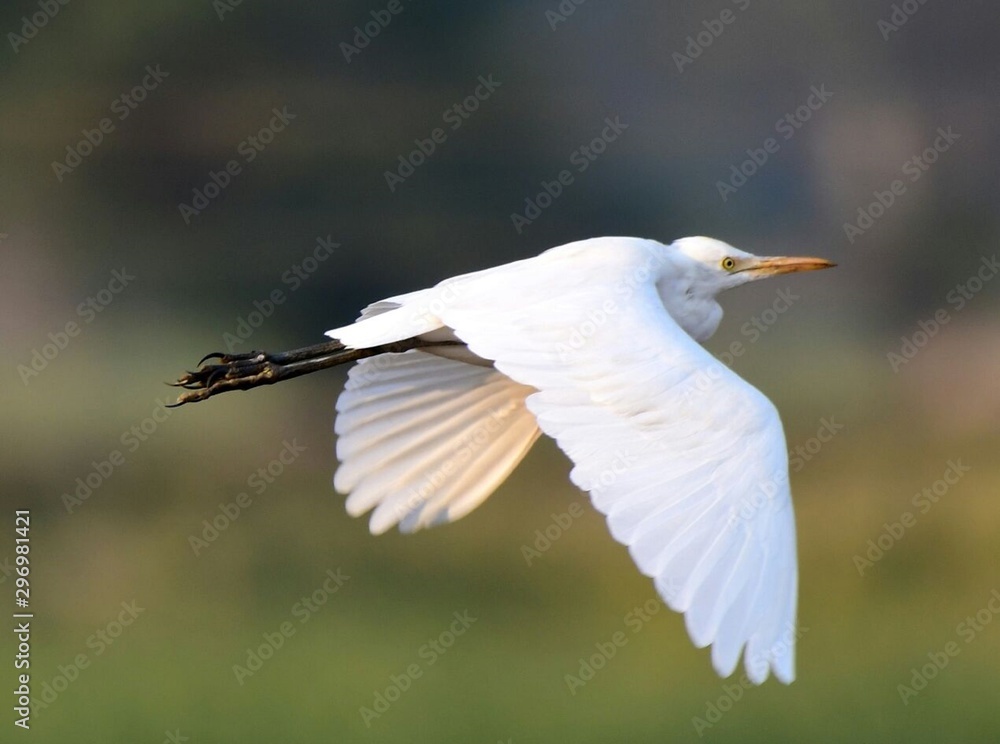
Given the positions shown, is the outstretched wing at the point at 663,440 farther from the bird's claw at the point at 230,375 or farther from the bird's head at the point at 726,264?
the bird's claw at the point at 230,375

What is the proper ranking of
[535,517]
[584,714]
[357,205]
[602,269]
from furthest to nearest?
[357,205]
[535,517]
[584,714]
[602,269]

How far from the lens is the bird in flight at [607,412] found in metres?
Result: 1.94

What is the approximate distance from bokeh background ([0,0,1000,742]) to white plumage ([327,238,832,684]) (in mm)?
2140

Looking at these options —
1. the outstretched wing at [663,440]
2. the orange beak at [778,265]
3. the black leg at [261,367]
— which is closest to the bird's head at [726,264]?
the orange beak at [778,265]

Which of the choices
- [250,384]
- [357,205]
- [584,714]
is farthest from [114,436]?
[250,384]

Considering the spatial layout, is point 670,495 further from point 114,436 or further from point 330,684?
point 114,436

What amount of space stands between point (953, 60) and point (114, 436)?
4.55 metres

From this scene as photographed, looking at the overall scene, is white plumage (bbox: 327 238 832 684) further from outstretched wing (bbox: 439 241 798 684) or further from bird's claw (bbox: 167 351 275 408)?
bird's claw (bbox: 167 351 275 408)

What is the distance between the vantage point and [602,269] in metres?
2.68

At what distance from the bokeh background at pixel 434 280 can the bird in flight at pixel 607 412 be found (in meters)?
2.14

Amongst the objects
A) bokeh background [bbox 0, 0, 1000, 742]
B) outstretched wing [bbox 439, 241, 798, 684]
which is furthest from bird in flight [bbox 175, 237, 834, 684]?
bokeh background [bbox 0, 0, 1000, 742]

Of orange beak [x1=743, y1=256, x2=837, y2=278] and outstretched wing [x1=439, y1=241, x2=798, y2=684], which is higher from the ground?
orange beak [x1=743, y1=256, x2=837, y2=278]

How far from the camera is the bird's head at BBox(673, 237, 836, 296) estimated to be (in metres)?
2.98

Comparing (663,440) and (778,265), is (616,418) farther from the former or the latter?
(778,265)
